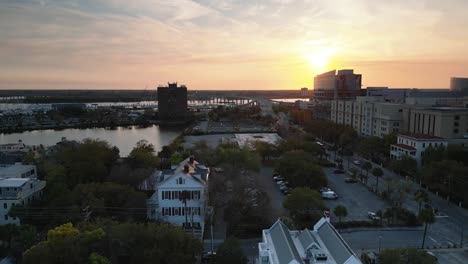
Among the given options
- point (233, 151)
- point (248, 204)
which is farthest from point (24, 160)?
point (248, 204)

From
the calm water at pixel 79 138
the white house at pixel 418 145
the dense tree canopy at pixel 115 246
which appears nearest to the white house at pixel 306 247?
the dense tree canopy at pixel 115 246

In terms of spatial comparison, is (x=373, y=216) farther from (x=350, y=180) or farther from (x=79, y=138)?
(x=79, y=138)

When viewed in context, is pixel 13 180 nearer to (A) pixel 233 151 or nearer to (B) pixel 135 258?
(B) pixel 135 258

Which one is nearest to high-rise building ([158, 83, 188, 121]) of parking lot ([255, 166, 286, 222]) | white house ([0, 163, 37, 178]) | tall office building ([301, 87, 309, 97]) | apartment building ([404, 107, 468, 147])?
parking lot ([255, 166, 286, 222])

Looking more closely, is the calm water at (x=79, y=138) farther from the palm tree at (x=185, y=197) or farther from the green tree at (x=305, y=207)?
the green tree at (x=305, y=207)

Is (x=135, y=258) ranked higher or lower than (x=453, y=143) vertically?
lower

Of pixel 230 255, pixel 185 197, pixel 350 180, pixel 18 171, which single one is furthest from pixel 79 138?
pixel 230 255
